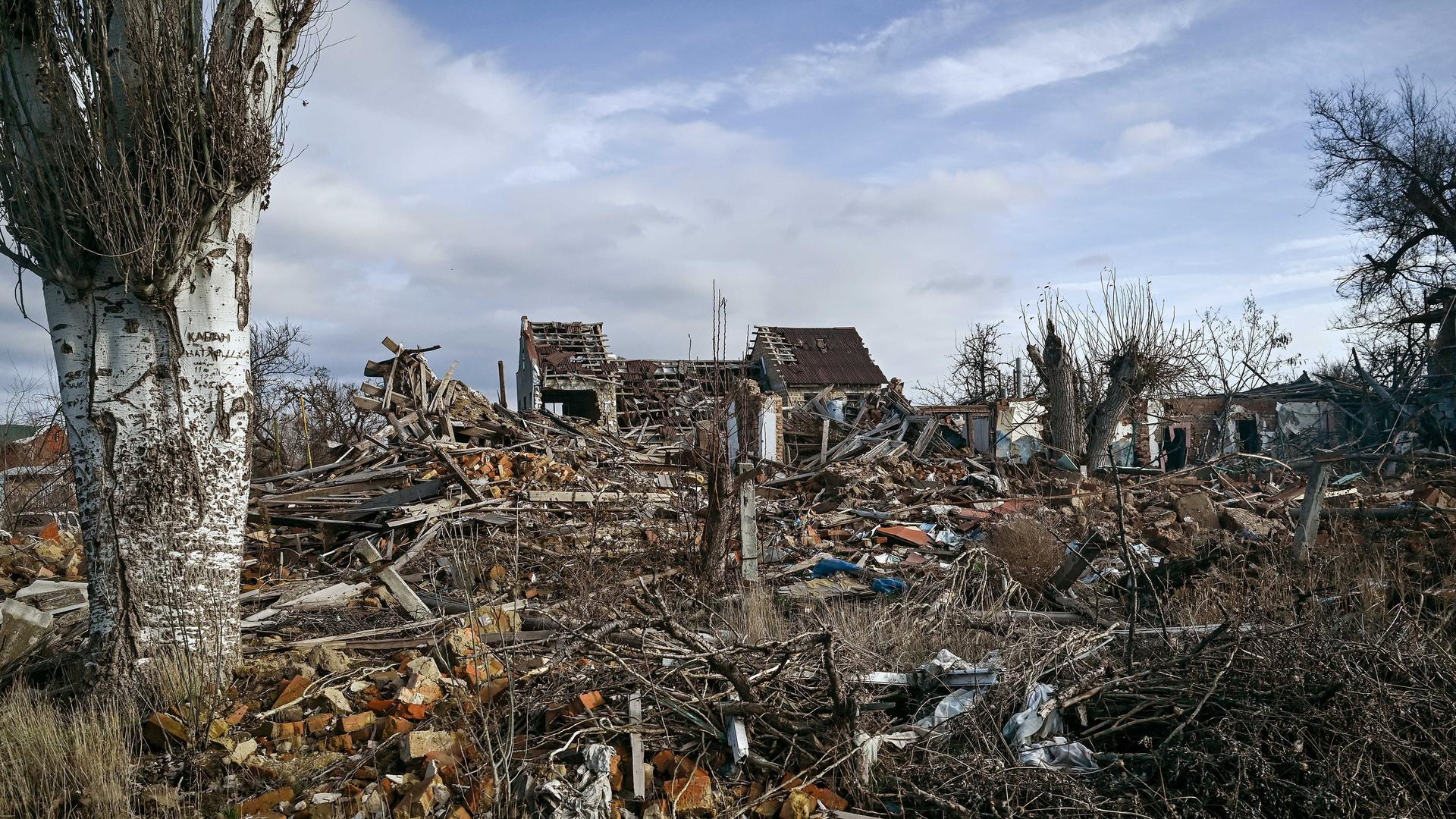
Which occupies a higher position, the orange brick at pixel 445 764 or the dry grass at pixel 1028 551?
the dry grass at pixel 1028 551

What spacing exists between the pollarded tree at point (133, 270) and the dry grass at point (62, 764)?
1.98ft

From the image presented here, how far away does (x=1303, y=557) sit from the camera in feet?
24.5

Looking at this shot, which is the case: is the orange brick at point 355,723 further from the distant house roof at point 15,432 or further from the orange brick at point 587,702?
the distant house roof at point 15,432

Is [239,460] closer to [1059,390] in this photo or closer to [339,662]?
[339,662]

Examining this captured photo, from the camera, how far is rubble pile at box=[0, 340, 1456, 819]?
4.18m

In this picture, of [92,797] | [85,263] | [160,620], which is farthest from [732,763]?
[85,263]

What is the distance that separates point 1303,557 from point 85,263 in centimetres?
926

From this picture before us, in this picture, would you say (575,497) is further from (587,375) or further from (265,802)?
(587,375)

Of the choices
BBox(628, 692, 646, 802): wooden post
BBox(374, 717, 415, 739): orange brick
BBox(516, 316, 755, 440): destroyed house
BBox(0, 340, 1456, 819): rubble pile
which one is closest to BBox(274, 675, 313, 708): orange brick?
BBox(0, 340, 1456, 819): rubble pile

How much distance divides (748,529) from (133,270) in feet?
16.8

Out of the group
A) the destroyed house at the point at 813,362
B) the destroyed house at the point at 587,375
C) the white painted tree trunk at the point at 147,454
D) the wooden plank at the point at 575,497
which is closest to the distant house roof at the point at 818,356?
the destroyed house at the point at 813,362

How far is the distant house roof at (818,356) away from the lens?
96.6 ft

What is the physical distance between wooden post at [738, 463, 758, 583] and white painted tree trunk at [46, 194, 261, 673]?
420 cm

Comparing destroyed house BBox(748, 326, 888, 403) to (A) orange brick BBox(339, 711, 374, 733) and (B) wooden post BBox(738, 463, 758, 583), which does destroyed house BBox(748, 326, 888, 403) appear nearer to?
(B) wooden post BBox(738, 463, 758, 583)
